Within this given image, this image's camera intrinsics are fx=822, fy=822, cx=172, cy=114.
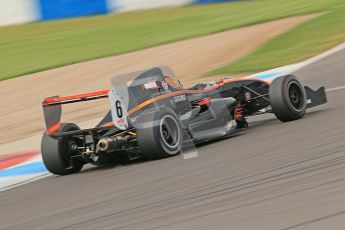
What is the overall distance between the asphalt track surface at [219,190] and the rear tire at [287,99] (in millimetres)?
130

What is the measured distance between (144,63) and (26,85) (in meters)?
2.62

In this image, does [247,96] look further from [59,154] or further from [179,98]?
[59,154]

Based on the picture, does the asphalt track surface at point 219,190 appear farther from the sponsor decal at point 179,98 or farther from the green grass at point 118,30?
the green grass at point 118,30

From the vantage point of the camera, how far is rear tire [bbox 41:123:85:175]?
8.49m

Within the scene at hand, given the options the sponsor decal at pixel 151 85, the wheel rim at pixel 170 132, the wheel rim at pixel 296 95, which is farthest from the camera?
the wheel rim at pixel 296 95

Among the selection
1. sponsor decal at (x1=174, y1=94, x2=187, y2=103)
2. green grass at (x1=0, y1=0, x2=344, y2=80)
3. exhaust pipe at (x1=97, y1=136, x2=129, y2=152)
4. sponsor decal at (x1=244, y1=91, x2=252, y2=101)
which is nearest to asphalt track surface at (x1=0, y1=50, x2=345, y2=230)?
exhaust pipe at (x1=97, y1=136, x2=129, y2=152)

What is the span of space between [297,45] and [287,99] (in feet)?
27.9

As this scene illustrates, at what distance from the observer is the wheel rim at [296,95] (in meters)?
9.13

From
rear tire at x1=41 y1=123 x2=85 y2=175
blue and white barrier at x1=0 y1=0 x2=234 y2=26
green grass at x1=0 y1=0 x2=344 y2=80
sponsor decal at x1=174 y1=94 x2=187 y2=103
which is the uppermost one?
blue and white barrier at x1=0 y1=0 x2=234 y2=26

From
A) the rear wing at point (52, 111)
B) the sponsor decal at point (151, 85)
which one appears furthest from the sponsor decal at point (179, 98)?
the rear wing at point (52, 111)

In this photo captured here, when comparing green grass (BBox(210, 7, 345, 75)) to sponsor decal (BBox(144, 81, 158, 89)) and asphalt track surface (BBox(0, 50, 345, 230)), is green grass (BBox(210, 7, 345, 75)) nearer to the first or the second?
asphalt track surface (BBox(0, 50, 345, 230))

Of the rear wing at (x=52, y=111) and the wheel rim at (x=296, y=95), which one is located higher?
the rear wing at (x=52, y=111)

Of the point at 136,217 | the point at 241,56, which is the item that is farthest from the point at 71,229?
the point at 241,56

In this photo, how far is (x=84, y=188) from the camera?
24.6ft
